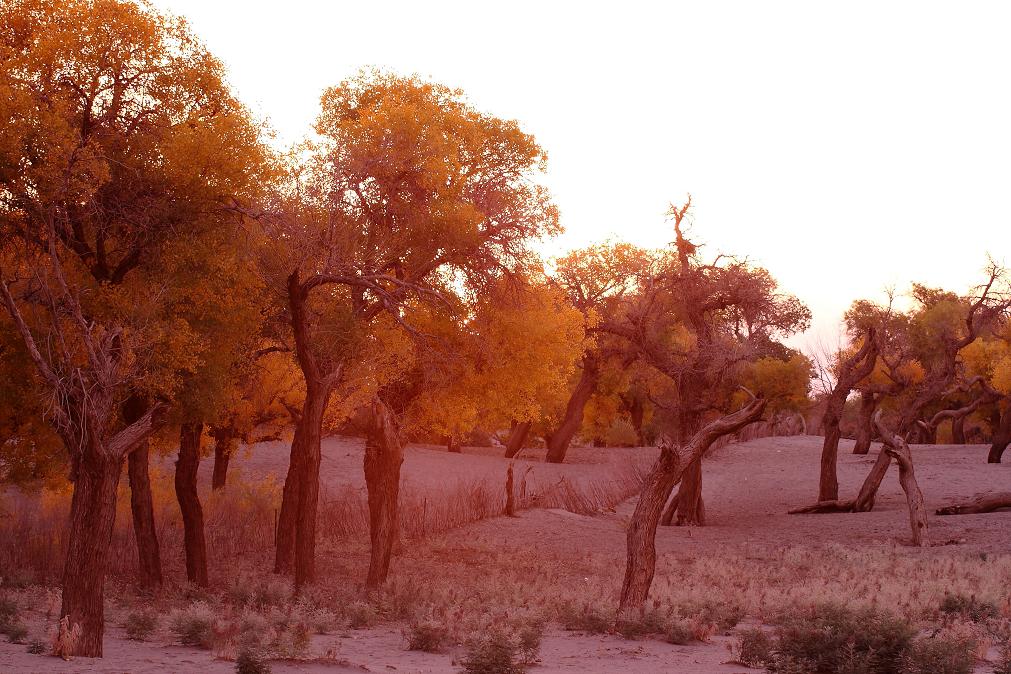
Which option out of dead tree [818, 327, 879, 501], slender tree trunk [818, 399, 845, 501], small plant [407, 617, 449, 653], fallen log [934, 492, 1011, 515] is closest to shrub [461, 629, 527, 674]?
small plant [407, 617, 449, 653]

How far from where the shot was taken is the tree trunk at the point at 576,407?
147ft

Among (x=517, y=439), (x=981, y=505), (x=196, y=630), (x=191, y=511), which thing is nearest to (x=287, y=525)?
(x=191, y=511)

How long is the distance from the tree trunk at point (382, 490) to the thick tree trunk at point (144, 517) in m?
4.37

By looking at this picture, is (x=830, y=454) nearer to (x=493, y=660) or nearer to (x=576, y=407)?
(x=576, y=407)

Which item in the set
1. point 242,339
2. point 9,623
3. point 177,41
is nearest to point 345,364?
point 242,339

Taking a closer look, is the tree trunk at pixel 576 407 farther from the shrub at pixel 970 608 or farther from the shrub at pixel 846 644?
the shrub at pixel 846 644

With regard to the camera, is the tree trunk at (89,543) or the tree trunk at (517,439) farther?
the tree trunk at (517,439)

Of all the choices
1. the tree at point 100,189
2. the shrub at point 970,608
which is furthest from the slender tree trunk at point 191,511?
the shrub at point 970,608

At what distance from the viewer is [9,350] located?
1747 cm

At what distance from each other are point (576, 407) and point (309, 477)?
3031 centimetres

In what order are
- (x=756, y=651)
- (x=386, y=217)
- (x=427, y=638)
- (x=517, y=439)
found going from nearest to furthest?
1. (x=756, y=651)
2. (x=427, y=638)
3. (x=386, y=217)
4. (x=517, y=439)

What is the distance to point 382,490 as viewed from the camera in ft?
71.1

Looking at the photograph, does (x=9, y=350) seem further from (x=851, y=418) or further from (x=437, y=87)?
(x=851, y=418)

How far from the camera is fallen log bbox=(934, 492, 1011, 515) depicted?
102ft
